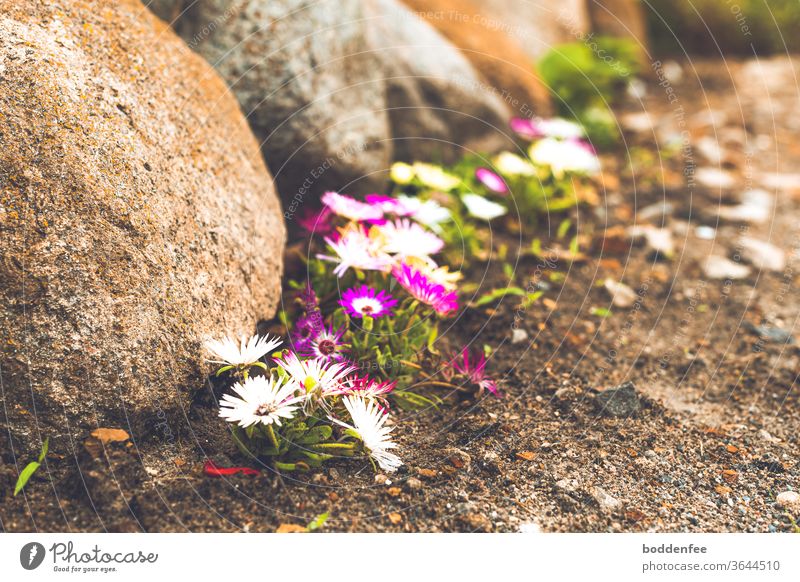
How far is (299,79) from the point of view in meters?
3.68

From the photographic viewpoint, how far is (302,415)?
2.47 meters

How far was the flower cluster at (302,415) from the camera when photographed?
2.36 m

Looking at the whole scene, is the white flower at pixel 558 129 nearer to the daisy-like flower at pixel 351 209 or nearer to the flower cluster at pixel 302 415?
the daisy-like flower at pixel 351 209

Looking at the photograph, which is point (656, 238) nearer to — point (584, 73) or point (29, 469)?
point (584, 73)

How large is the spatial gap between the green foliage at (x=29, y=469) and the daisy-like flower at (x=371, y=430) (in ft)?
3.09

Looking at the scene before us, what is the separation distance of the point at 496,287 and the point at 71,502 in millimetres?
2227

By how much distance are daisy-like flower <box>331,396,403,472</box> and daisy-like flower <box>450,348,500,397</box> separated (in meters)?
0.53

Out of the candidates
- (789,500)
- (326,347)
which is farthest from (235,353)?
(789,500)

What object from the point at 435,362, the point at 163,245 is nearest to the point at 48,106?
the point at 163,245

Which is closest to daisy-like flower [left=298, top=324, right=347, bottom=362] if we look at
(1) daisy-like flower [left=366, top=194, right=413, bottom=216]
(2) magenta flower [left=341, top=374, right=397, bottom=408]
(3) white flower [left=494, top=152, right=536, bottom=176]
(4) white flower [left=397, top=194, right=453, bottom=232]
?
(2) magenta flower [left=341, top=374, right=397, bottom=408]

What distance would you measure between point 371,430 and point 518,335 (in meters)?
1.14

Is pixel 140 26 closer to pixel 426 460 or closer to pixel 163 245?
pixel 163 245

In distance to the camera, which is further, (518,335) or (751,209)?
(751,209)

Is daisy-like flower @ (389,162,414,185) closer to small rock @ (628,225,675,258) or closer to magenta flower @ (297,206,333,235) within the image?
magenta flower @ (297,206,333,235)
